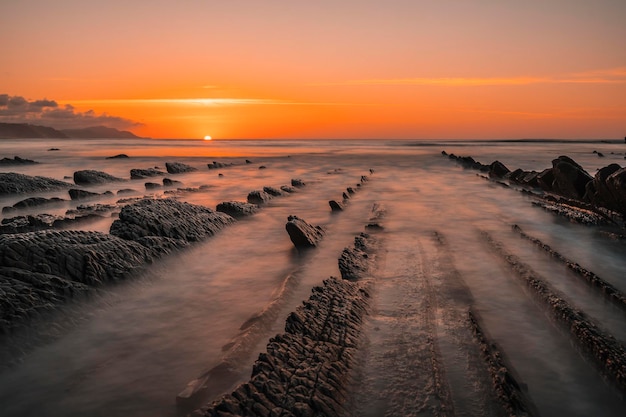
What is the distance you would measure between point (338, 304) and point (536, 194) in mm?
10242

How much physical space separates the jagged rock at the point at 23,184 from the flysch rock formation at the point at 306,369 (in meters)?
12.0

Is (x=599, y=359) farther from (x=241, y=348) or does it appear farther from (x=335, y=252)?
(x=335, y=252)

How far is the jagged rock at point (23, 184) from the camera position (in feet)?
39.6

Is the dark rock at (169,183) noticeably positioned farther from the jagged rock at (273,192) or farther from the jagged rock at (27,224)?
the jagged rock at (27,224)

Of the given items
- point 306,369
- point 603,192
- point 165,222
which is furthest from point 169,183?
point 306,369

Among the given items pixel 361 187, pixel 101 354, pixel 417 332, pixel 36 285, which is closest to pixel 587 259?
pixel 417 332

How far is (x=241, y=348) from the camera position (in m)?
3.17

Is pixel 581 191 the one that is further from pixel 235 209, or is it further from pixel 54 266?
pixel 54 266

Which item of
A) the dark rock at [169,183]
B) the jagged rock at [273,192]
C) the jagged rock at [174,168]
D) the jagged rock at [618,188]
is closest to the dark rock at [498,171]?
the jagged rock at [618,188]

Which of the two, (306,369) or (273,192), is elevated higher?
(273,192)

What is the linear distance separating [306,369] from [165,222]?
440 centimetres

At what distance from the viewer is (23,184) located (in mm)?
12609

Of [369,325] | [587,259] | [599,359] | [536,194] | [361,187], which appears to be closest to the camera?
[599,359]

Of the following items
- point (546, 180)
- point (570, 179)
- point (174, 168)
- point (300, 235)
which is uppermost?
point (570, 179)
